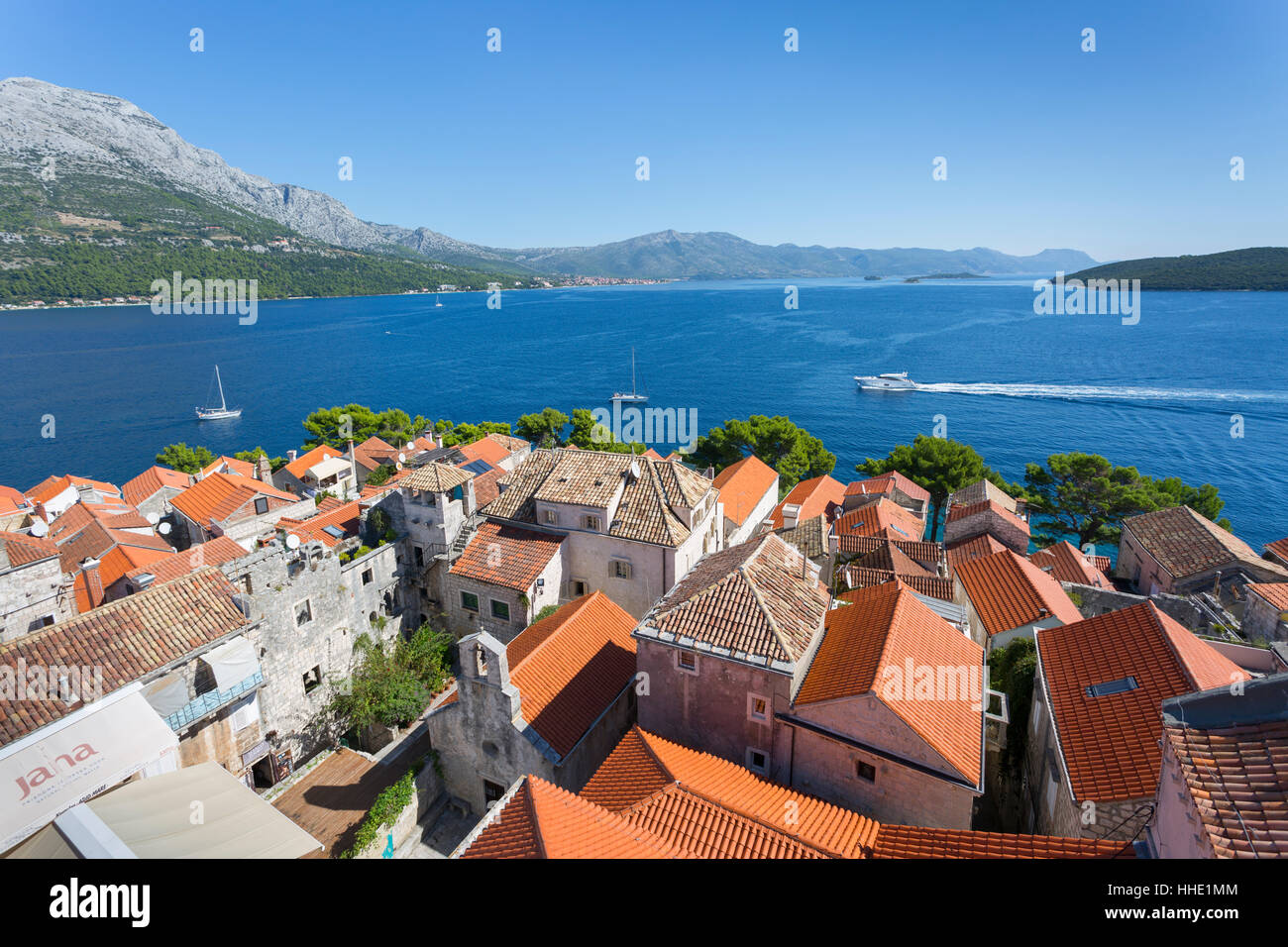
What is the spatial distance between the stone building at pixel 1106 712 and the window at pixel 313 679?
27.3 m

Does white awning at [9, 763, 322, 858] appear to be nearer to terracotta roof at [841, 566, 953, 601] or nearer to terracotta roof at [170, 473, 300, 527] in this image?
terracotta roof at [841, 566, 953, 601]

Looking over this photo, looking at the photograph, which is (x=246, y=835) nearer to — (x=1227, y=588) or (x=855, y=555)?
(x=855, y=555)

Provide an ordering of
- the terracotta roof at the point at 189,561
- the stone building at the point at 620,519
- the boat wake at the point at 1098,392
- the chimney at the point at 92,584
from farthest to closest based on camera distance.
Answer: the boat wake at the point at 1098,392 → the chimney at the point at 92,584 → the terracotta roof at the point at 189,561 → the stone building at the point at 620,519

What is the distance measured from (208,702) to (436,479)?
1341 cm

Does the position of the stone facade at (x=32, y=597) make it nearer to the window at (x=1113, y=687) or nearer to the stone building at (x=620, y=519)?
the stone building at (x=620, y=519)

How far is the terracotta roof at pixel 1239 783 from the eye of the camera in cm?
744

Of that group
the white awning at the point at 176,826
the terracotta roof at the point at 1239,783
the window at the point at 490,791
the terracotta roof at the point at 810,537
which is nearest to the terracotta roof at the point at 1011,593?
the terracotta roof at the point at 810,537

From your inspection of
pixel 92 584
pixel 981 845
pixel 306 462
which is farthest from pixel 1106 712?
pixel 306 462
